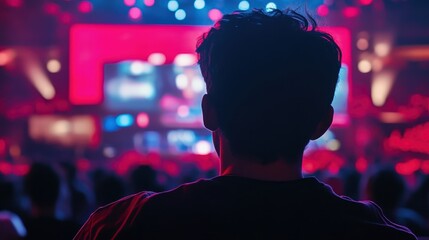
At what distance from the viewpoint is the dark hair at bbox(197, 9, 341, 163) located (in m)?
1.10

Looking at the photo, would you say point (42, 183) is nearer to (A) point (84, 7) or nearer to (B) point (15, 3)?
(A) point (84, 7)

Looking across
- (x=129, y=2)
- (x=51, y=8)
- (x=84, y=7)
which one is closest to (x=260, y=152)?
(x=129, y=2)

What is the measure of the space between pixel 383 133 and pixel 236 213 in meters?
10.3

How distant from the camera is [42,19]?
11.2m

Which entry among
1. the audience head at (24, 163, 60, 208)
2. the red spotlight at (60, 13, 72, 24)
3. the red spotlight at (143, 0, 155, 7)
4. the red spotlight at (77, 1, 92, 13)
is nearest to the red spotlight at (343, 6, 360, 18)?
the red spotlight at (143, 0, 155, 7)

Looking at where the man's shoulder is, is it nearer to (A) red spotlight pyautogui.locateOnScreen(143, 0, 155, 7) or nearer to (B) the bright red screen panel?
(B) the bright red screen panel

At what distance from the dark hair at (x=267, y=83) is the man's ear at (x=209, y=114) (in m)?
0.01

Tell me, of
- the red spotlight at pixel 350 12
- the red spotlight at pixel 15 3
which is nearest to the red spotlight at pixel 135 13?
the red spotlight at pixel 15 3

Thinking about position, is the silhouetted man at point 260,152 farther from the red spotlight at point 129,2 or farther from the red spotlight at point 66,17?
the red spotlight at point 66,17

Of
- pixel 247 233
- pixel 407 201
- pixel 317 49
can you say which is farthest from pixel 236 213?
pixel 407 201

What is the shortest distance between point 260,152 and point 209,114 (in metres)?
0.11

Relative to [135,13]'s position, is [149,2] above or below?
above

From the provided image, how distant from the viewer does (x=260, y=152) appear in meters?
1.11

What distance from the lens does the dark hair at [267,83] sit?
110cm
